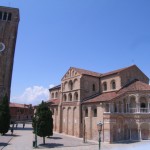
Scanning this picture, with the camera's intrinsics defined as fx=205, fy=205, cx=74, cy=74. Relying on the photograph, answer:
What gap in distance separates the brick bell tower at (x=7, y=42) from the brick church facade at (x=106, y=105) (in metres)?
15.1

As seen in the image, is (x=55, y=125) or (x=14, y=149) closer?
(x=14, y=149)

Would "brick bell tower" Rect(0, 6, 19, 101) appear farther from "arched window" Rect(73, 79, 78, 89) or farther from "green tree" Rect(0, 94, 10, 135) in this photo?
"arched window" Rect(73, 79, 78, 89)

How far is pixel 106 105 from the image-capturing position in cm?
3397

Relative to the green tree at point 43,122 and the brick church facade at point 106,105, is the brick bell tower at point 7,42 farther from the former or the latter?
the green tree at point 43,122

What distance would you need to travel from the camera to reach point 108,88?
134 feet

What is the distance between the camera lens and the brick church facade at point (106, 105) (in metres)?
33.5

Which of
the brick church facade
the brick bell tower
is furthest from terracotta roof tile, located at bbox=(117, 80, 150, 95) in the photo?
the brick bell tower

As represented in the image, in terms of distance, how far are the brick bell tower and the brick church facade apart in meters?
15.1

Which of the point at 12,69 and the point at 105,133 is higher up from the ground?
the point at 12,69

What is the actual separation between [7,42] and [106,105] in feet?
119

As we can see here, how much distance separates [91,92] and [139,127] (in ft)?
39.3

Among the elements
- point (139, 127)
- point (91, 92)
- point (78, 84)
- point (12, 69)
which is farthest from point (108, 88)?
point (12, 69)

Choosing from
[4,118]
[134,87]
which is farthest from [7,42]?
[134,87]

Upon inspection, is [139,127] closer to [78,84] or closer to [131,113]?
[131,113]
